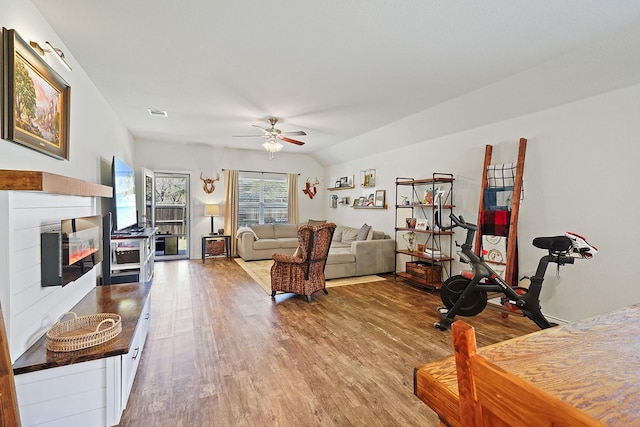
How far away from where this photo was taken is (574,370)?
32.7 inches

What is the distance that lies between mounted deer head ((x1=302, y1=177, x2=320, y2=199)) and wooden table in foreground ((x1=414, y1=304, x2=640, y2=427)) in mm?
7312

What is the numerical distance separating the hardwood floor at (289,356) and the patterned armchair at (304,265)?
192 mm

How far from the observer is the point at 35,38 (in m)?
2.03

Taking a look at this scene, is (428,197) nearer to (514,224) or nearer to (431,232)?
(431,232)

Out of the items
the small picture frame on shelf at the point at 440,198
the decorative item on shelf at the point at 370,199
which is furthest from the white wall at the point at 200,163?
the small picture frame on shelf at the point at 440,198

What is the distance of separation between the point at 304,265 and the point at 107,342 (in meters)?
2.40

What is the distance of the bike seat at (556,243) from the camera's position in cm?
260

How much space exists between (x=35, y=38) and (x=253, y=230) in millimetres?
5266

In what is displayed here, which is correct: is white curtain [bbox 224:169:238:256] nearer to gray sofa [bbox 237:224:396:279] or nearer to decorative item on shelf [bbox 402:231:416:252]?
gray sofa [bbox 237:224:396:279]

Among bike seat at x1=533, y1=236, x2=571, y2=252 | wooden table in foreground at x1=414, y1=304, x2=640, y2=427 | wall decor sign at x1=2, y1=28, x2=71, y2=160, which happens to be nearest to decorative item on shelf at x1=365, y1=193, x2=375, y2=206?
bike seat at x1=533, y1=236, x2=571, y2=252

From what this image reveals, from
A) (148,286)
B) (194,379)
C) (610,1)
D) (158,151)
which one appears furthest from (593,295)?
(158,151)

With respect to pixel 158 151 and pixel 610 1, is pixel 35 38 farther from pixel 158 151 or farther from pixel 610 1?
pixel 158 151

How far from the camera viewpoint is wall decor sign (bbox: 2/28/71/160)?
5.35 ft

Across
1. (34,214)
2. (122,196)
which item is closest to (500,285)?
(34,214)
